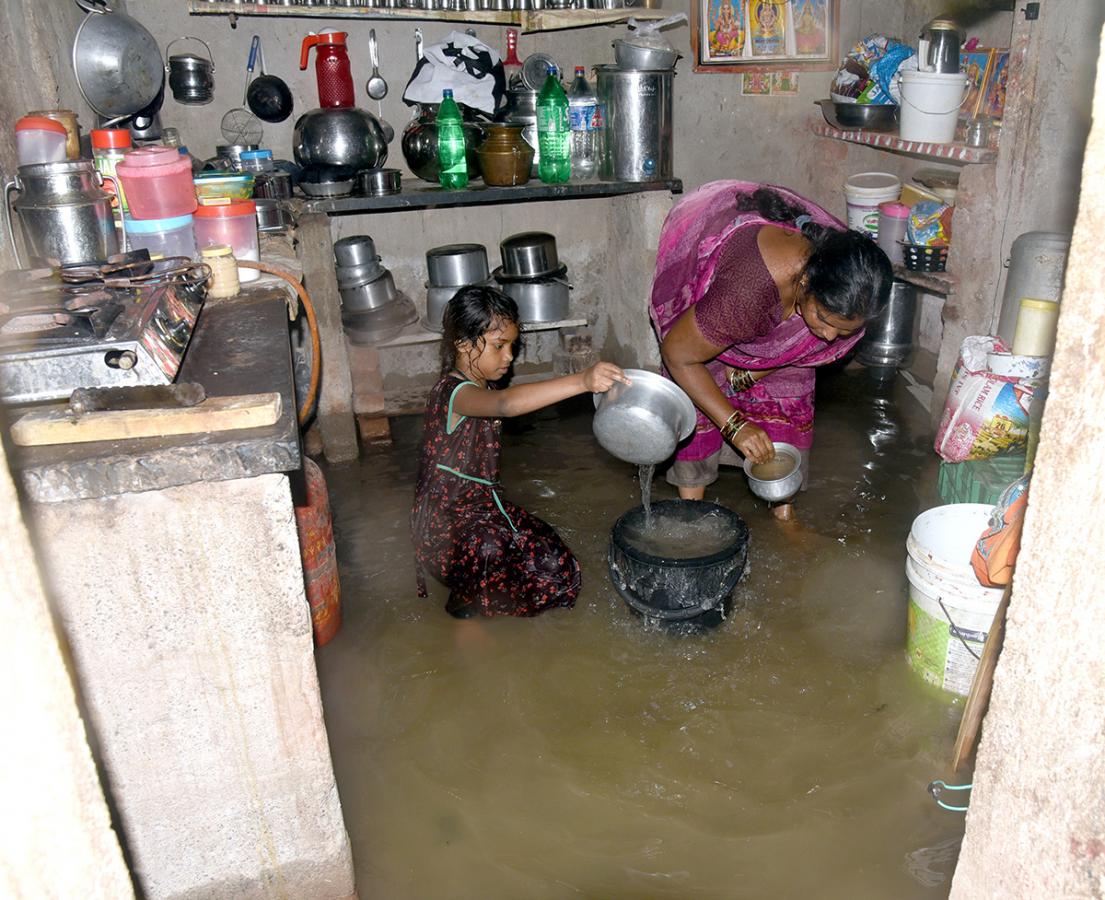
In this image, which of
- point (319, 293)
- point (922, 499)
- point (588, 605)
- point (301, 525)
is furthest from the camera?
point (319, 293)

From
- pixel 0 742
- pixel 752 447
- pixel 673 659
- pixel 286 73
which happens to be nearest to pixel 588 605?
pixel 673 659

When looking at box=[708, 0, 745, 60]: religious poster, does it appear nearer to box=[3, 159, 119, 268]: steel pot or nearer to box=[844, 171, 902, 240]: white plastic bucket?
box=[844, 171, 902, 240]: white plastic bucket

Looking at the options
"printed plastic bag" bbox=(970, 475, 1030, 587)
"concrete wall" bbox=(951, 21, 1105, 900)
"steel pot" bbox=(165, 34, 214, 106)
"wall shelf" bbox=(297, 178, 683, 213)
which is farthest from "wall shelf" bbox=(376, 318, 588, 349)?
"concrete wall" bbox=(951, 21, 1105, 900)

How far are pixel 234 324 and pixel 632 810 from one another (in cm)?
163

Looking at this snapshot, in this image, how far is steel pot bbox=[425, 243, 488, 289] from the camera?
4598 mm

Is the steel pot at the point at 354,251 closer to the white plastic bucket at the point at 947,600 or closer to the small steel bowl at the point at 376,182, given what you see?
the small steel bowl at the point at 376,182

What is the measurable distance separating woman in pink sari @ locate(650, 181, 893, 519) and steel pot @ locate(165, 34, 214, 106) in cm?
249

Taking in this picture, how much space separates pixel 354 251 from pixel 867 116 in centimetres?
277

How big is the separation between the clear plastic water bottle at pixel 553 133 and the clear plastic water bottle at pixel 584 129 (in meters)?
0.05

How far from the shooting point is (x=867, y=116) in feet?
15.2

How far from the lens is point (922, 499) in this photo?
386cm

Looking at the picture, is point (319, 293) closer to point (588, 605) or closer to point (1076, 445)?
point (588, 605)

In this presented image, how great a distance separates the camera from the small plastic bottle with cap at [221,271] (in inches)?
94.3

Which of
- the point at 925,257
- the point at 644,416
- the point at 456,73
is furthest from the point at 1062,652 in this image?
the point at 456,73
